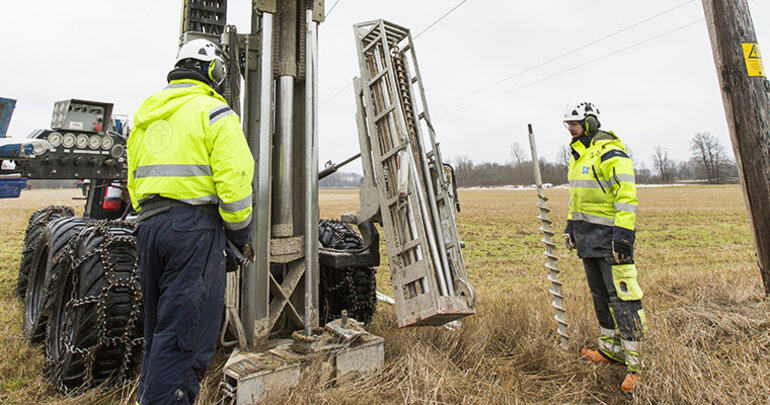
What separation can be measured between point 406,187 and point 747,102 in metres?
3.00

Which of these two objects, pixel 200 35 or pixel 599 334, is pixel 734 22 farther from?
pixel 200 35

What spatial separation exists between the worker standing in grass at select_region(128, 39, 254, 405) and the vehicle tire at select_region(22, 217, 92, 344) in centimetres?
159

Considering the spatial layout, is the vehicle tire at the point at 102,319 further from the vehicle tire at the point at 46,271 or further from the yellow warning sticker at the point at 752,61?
the yellow warning sticker at the point at 752,61

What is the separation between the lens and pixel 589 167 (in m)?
3.71

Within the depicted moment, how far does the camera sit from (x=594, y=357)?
3.63 metres

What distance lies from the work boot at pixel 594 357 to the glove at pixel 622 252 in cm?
82

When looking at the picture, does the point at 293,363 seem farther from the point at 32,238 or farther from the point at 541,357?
the point at 32,238

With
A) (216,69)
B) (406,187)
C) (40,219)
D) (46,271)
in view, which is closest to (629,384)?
(406,187)

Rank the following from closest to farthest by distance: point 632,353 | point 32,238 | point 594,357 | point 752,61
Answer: point 632,353, point 594,357, point 752,61, point 32,238

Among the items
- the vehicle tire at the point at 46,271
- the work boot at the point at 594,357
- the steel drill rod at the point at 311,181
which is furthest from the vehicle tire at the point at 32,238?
the work boot at the point at 594,357

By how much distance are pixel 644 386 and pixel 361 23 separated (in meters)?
3.67

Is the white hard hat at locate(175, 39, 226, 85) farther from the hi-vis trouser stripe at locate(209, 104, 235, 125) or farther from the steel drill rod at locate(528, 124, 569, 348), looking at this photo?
the steel drill rod at locate(528, 124, 569, 348)

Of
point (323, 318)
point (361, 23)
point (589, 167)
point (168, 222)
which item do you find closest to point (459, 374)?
point (323, 318)

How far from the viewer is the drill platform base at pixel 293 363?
2684mm
